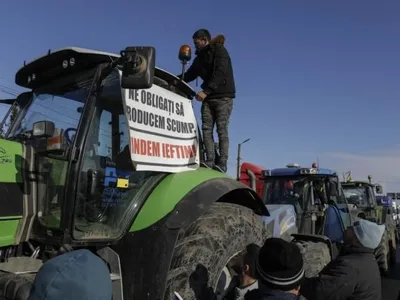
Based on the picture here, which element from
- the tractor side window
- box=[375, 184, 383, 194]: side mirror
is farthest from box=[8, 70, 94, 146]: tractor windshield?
box=[375, 184, 383, 194]: side mirror

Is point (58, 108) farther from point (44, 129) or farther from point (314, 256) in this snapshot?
point (314, 256)

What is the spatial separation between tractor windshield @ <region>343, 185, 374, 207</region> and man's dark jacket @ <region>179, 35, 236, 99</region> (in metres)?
9.09

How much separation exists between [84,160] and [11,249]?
0.82 meters

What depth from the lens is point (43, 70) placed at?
389 cm

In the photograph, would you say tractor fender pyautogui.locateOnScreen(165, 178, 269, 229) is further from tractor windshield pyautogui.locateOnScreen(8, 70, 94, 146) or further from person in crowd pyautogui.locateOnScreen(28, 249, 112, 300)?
person in crowd pyautogui.locateOnScreen(28, 249, 112, 300)

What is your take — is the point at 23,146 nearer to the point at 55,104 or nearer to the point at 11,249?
the point at 55,104

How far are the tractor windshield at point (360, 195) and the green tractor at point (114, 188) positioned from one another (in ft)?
31.9

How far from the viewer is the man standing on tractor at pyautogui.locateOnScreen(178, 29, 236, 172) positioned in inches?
182

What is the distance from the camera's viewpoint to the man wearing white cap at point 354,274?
3408mm

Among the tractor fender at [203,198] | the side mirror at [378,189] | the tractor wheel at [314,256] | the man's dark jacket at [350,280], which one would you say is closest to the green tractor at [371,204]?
the side mirror at [378,189]

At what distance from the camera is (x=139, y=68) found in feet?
10.0

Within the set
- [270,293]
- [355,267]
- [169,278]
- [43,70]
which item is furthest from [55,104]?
[355,267]

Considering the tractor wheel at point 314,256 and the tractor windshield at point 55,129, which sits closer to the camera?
the tractor windshield at point 55,129

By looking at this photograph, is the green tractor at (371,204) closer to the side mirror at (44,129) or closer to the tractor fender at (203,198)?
the tractor fender at (203,198)
